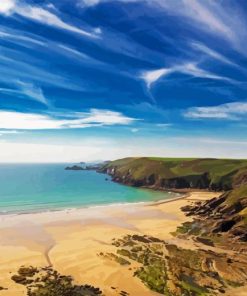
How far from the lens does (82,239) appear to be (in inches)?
2258

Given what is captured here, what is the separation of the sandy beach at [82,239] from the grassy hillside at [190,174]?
62.0 metres

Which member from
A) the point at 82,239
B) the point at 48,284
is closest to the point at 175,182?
the point at 82,239

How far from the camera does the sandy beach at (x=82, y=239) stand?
125 feet

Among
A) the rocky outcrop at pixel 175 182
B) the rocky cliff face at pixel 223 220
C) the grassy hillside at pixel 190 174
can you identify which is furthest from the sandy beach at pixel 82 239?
the grassy hillside at pixel 190 174

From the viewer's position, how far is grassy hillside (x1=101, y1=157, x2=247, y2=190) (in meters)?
154

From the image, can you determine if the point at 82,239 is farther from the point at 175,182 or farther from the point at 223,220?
the point at 175,182

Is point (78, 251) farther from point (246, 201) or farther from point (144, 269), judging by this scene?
point (246, 201)

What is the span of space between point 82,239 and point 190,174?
115693 mm

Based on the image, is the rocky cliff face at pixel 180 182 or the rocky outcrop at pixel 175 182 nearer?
the rocky cliff face at pixel 180 182

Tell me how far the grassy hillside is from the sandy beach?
62.0m

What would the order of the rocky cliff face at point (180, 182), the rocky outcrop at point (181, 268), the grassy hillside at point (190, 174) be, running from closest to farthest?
the rocky outcrop at point (181, 268), the grassy hillside at point (190, 174), the rocky cliff face at point (180, 182)

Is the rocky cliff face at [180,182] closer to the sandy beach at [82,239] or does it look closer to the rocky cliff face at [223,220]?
the sandy beach at [82,239]

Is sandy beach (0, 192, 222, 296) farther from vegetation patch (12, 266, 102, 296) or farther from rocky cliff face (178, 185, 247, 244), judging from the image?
rocky cliff face (178, 185, 247, 244)

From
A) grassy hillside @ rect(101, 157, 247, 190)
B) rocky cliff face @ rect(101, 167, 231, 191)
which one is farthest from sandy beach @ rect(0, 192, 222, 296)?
grassy hillside @ rect(101, 157, 247, 190)
